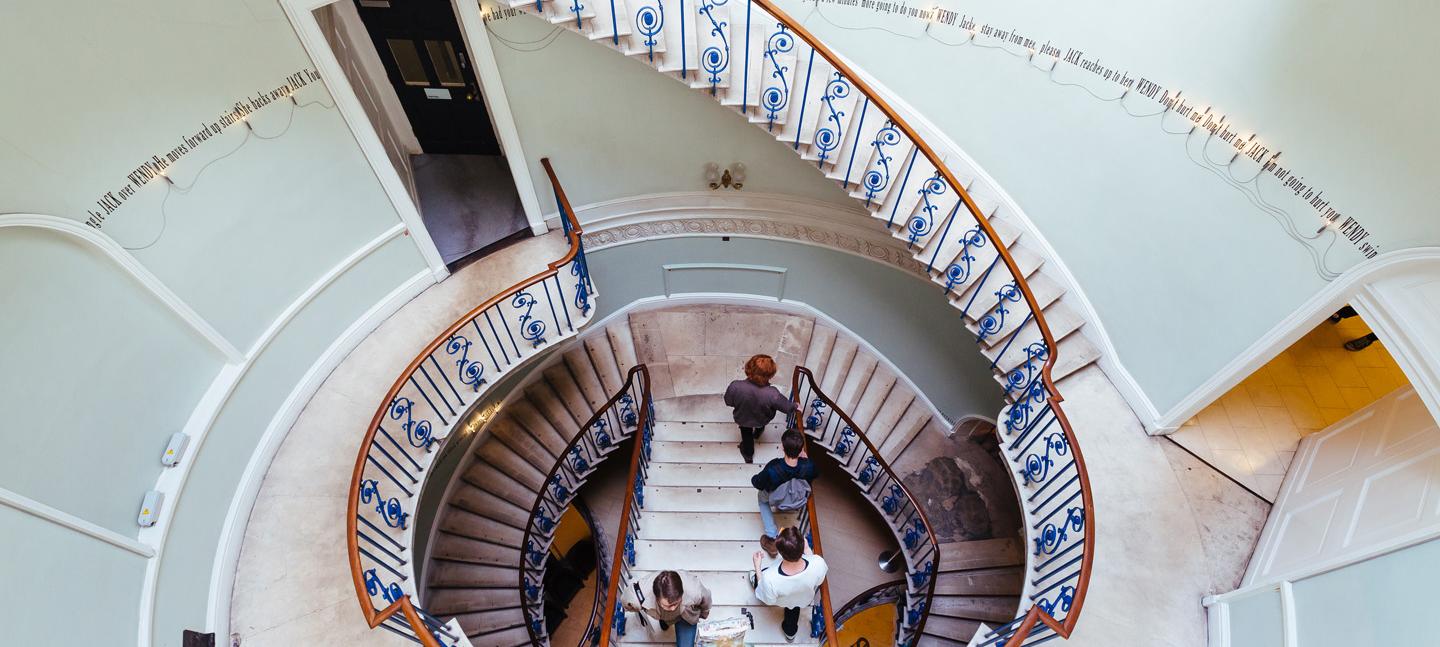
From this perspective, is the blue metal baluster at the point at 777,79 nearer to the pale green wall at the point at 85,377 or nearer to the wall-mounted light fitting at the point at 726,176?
the wall-mounted light fitting at the point at 726,176

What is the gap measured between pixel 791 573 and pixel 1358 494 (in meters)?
3.58

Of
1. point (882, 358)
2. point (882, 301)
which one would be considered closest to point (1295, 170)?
point (882, 301)

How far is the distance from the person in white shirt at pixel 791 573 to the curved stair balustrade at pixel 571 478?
6.97 ft

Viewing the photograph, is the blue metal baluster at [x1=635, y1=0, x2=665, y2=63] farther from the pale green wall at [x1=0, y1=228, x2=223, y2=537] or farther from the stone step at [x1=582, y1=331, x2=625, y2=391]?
the stone step at [x1=582, y1=331, x2=625, y2=391]

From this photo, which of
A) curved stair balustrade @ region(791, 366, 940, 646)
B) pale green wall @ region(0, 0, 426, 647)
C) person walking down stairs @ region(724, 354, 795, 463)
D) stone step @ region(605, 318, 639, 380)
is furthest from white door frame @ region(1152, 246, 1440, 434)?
pale green wall @ region(0, 0, 426, 647)

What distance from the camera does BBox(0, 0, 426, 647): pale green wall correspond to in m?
3.19

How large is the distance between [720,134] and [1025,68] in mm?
2711

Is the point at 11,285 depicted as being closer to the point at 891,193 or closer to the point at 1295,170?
the point at 891,193

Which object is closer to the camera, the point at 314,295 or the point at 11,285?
the point at 11,285

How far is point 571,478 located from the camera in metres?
6.97

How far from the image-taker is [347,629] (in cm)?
441

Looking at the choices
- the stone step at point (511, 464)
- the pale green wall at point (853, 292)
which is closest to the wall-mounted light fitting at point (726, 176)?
the pale green wall at point (853, 292)

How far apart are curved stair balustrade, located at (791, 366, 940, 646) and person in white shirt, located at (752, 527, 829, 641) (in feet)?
6.48

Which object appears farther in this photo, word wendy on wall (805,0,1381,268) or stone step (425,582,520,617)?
stone step (425,582,520,617)
